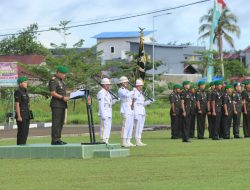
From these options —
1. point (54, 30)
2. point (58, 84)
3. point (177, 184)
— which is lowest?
point (177, 184)

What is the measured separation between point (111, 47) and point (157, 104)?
1817 inches

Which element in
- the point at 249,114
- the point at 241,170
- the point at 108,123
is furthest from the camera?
the point at 249,114

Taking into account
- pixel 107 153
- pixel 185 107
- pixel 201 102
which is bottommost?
pixel 107 153

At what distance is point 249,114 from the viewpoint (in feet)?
82.0

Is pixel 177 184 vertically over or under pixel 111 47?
under

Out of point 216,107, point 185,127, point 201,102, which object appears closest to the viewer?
point 185,127

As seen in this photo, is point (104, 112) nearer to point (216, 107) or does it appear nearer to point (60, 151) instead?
point (60, 151)

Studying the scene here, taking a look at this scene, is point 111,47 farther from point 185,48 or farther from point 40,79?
point 40,79

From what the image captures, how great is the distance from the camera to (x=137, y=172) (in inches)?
478

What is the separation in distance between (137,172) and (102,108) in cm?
678

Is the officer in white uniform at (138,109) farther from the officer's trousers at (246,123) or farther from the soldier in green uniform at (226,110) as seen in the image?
the officer's trousers at (246,123)

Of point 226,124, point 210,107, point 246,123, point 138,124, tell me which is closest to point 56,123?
point 138,124

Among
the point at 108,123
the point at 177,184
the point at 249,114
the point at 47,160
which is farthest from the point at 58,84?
the point at 249,114

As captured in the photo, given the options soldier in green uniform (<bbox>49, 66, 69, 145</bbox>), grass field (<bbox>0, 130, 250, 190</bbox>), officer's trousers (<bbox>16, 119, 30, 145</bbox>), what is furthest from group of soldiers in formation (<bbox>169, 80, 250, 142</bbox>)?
soldier in green uniform (<bbox>49, 66, 69, 145</bbox>)
